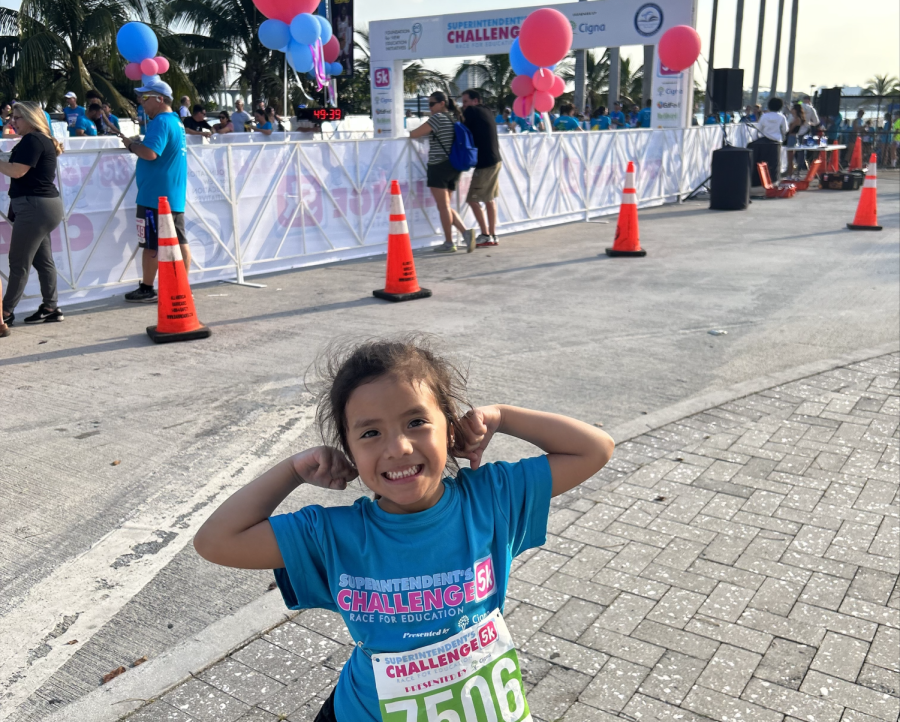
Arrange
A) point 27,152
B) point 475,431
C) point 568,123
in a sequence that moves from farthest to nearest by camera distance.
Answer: point 568,123 → point 27,152 → point 475,431

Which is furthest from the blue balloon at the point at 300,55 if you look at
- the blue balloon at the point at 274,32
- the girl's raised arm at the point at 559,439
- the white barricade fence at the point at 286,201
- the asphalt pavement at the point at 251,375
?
the girl's raised arm at the point at 559,439

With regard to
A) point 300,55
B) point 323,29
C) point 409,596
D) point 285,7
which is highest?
point 285,7

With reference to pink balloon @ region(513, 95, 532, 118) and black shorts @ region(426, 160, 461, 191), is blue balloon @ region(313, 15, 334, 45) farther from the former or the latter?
black shorts @ region(426, 160, 461, 191)

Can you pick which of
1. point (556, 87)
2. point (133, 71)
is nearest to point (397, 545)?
point (556, 87)

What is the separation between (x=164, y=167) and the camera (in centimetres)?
788

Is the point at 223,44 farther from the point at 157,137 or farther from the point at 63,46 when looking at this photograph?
the point at 157,137

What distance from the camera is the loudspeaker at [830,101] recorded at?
87.5 feet

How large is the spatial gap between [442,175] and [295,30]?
5424 millimetres

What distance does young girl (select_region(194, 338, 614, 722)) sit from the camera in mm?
1595

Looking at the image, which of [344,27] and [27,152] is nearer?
[27,152]

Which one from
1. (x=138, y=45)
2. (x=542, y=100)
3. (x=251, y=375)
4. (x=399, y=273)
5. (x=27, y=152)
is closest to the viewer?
(x=251, y=375)

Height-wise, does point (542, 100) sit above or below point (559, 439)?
above

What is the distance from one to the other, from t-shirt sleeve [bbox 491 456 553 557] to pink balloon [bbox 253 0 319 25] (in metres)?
13.8

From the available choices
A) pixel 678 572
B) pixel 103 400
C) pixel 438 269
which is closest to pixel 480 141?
pixel 438 269
